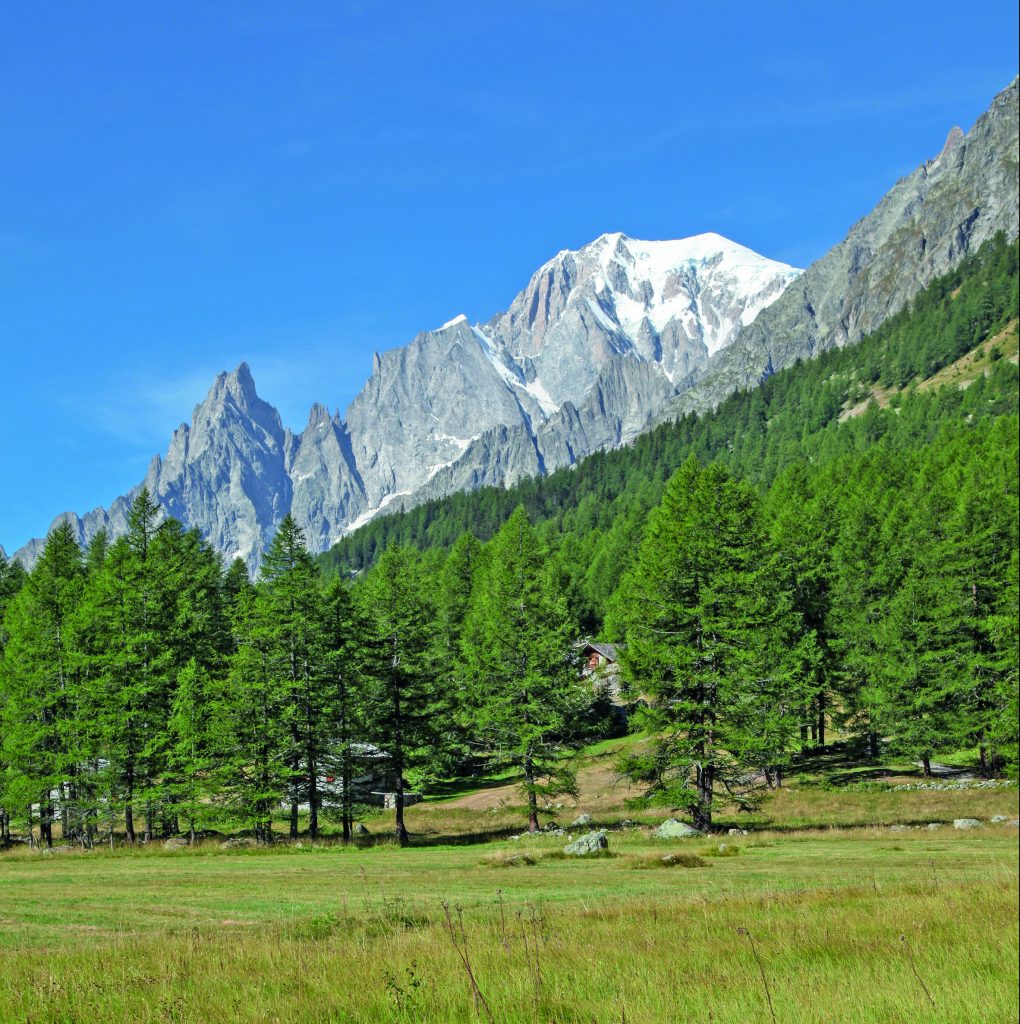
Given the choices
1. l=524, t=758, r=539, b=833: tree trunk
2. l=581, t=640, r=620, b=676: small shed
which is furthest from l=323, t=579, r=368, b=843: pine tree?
l=581, t=640, r=620, b=676: small shed

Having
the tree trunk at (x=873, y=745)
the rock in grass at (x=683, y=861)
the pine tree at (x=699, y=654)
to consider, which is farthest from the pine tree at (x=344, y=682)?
the tree trunk at (x=873, y=745)

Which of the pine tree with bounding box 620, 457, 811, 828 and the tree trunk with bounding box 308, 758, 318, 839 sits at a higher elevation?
the pine tree with bounding box 620, 457, 811, 828

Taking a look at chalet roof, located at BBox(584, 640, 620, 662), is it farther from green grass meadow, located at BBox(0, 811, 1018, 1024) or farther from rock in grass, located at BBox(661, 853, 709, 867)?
green grass meadow, located at BBox(0, 811, 1018, 1024)

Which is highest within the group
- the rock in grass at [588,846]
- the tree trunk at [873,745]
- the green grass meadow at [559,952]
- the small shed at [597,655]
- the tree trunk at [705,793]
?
the green grass meadow at [559,952]

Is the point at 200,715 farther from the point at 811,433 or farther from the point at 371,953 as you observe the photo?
the point at 811,433

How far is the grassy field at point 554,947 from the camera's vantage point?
7223 mm

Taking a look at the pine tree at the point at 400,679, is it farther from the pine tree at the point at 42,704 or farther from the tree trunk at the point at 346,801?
the pine tree at the point at 42,704

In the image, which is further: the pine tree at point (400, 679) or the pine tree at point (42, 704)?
the pine tree at point (400, 679)

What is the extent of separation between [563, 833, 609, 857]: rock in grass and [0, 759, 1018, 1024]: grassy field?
4713 mm

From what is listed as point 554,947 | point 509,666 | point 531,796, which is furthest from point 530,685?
point 554,947

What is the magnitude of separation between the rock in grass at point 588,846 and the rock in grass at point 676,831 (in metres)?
3.26

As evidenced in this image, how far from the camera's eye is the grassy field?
23.7 ft

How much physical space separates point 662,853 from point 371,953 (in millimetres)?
17200

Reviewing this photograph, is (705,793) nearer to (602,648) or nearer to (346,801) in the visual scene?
(346,801)
